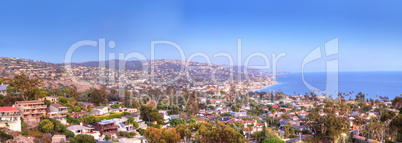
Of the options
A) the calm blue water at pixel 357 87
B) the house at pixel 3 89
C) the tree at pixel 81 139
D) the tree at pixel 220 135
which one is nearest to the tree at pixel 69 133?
the tree at pixel 81 139

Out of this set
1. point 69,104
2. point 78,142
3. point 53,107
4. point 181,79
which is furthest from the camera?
point 181,79

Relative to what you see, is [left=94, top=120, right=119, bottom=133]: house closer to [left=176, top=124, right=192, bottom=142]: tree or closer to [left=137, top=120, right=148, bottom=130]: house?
[left=137, top=120, right=148, bottom=130]: house

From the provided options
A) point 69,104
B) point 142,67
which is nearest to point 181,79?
point 142,67

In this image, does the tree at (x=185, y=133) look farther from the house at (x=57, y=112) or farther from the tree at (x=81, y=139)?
the house at (x=57, y=112)

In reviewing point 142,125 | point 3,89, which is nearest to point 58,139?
point 142,125

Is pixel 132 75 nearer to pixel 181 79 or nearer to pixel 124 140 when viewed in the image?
pixel 181 79

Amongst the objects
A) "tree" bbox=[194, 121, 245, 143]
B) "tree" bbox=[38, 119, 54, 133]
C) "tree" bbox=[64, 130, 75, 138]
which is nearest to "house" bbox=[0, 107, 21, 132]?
"tree" bbox=[38, 119, 54, 133]

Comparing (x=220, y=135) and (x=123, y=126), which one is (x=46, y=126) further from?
(x=220, y=135)
